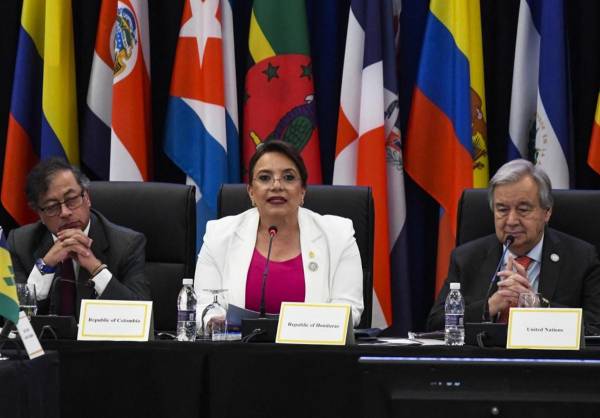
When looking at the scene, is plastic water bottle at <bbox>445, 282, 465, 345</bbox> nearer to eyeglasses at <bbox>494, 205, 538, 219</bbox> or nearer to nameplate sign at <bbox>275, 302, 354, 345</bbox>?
nameplate sign at <bbox>275, 302, 354, 345</bbox>

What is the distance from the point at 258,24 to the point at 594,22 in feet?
5.07

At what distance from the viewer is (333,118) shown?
499cm

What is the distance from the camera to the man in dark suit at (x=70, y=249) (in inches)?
142

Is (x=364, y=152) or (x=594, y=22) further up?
(x=594, y=22)

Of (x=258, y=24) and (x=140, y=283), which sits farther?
(x=258, y=24)

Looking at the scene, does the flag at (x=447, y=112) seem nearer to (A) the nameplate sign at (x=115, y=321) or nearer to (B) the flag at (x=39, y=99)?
(B) the flag at (x=39, y=99)

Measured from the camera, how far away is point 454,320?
10.00ft

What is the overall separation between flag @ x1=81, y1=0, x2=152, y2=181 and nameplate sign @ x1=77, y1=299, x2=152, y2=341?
1904 millimetres

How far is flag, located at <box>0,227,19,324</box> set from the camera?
7.50ft

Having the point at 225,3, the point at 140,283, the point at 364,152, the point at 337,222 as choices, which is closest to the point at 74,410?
the point at 140,283

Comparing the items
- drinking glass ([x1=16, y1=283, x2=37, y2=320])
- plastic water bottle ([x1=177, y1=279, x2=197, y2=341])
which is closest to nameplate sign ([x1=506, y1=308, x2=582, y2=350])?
plastic water bottle ([x1=177, y1=279, x2=197, y2=341])

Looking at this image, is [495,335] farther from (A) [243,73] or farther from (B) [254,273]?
(A) [243,73]

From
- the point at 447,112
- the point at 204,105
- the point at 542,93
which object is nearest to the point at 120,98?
the point at 204,105

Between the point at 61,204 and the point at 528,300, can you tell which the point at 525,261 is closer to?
the point at 528,300
